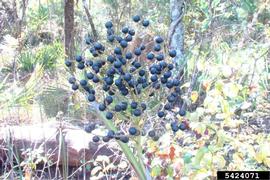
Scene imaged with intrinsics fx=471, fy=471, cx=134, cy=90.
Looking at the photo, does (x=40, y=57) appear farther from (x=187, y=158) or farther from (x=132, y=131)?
(x=132, y=131)

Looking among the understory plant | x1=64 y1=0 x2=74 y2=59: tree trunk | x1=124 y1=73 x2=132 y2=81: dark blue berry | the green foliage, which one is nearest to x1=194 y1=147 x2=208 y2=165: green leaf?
the understory plant

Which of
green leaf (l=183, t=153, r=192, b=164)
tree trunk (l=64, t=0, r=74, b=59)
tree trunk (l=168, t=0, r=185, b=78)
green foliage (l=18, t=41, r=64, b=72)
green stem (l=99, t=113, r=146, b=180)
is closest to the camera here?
green stem (l=99, t=113, r=146, b=180)

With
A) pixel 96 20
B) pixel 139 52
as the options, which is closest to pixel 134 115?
pixel 139 52

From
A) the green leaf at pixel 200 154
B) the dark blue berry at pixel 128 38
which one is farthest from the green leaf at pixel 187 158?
the dark blue berry at pixel 128 38

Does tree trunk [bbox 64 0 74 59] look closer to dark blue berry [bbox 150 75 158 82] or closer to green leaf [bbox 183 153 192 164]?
green leaf [bbox 183 153 192 164]

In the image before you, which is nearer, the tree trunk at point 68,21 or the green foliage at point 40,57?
the tree trunk at point 68,21

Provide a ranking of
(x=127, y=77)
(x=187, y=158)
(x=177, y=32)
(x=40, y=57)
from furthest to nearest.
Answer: (x=40, y=57), (x=177, y=32), (x=187, y=158), (x=127, y=77)

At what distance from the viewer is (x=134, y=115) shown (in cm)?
123

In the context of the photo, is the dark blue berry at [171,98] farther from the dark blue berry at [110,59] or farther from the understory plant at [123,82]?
the dark blue berry at [110,59]

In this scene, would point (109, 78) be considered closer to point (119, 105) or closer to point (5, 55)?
point (119, 105)

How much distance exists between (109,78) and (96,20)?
233 inches

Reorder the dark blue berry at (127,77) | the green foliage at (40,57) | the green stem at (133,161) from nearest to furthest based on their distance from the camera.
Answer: the dark blue berry at (127,77)
the green stem at (133,161)
the green foliage at (40,57)

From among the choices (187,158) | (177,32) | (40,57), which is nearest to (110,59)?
(187,158)

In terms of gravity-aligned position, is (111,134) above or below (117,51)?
below
